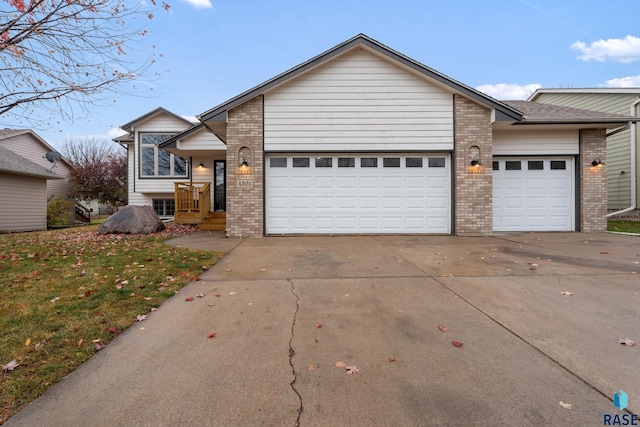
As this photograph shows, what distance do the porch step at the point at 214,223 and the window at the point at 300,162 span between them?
4284mm

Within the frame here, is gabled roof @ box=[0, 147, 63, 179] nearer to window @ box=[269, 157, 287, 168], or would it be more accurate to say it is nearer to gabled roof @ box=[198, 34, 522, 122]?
gabled roof @ box=[198, 34, 522, 122]

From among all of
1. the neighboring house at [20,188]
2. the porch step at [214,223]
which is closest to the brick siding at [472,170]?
the porch step at [214,223]

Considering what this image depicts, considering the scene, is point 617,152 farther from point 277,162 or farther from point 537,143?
point 277,162

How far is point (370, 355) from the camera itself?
228 centimetres

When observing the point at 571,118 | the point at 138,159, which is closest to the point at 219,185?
the point at 138,159

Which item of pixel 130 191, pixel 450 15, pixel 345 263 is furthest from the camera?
pixel 130 191

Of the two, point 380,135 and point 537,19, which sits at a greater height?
point 537,19

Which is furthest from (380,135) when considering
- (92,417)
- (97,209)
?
(97,209)

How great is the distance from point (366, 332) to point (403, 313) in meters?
0.62

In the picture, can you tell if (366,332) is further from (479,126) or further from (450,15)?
(450,15)

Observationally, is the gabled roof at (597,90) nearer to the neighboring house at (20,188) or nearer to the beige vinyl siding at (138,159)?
the beige vinyl siding at (138,159)

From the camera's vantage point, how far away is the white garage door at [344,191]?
909 centimetres

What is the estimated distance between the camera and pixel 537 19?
43.9ft

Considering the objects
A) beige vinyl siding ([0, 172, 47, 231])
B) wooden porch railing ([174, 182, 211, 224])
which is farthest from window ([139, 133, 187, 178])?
beige vinyl siding ([0, 172, 47, 231])
